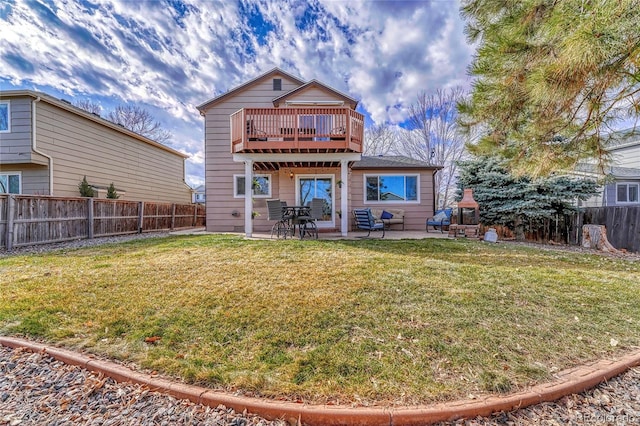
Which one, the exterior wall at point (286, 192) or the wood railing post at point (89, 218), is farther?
the exterior wall at point (286, 192)

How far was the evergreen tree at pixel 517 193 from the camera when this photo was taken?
31.0 feet

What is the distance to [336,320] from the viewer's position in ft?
9.10

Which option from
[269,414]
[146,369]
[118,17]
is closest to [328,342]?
[269,414]

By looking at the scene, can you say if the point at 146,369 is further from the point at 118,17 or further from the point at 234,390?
the point at 118,17

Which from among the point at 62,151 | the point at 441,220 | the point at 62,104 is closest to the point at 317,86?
the point at 441,220

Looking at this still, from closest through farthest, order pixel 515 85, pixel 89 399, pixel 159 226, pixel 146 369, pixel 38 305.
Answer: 1. pixel 89 399
2. pixel 146 369
3. pixel 38 305
4. pixel 515 85
5. pixel 159 226

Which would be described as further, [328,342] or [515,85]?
[515,85]

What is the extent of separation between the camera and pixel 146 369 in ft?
6.97

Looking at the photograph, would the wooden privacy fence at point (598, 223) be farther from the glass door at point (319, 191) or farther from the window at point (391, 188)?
the glass door at point (319, 191)

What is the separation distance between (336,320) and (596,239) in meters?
9.74

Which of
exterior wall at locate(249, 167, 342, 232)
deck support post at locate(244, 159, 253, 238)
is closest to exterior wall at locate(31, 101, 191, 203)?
exterior wall at locate(249, 167, 342, 232)

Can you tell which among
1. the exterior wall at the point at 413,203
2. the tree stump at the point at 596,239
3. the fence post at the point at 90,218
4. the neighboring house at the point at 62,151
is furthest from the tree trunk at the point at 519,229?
the neighboring house at the point at 62,151

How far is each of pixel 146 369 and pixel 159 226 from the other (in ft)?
40.4

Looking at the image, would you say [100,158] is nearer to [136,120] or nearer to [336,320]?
[336,320]
